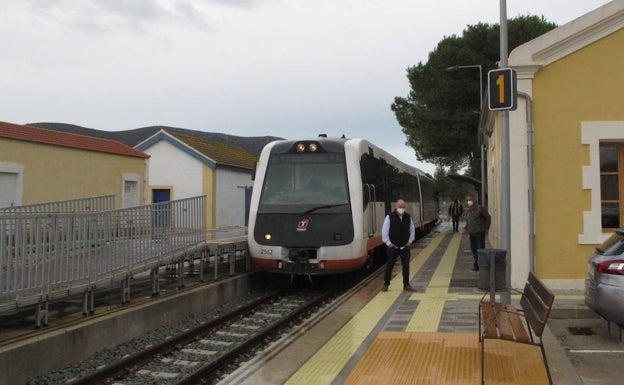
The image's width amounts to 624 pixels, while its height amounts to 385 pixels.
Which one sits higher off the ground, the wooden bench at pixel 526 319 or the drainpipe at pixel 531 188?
the drainpipe at pixel 531 188

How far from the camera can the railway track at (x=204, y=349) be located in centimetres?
591

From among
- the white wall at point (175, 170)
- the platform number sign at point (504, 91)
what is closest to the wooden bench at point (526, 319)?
the platform number sign at point (504, 91)

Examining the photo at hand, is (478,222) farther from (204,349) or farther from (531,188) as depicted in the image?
(204,349)

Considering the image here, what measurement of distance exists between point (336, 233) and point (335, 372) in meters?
5.20

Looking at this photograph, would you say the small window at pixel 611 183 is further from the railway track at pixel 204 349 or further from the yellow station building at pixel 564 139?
the railway track at pixel 204 349

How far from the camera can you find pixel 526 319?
17.8 feet

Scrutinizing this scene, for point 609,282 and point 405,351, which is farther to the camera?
point 609,282

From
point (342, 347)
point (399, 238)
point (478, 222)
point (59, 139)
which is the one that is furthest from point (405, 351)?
point (59, 139)

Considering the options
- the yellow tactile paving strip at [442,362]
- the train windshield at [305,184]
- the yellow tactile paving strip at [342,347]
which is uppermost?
the train windshield at [305,184]

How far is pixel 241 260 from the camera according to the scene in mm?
14289

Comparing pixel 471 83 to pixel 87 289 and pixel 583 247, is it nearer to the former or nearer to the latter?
pixel 583 247

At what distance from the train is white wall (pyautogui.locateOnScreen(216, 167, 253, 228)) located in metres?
14.3

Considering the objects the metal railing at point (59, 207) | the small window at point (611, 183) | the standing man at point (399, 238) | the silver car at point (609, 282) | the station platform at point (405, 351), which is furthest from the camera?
the standing man at point (399, 238)

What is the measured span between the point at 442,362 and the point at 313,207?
17.8 feet
